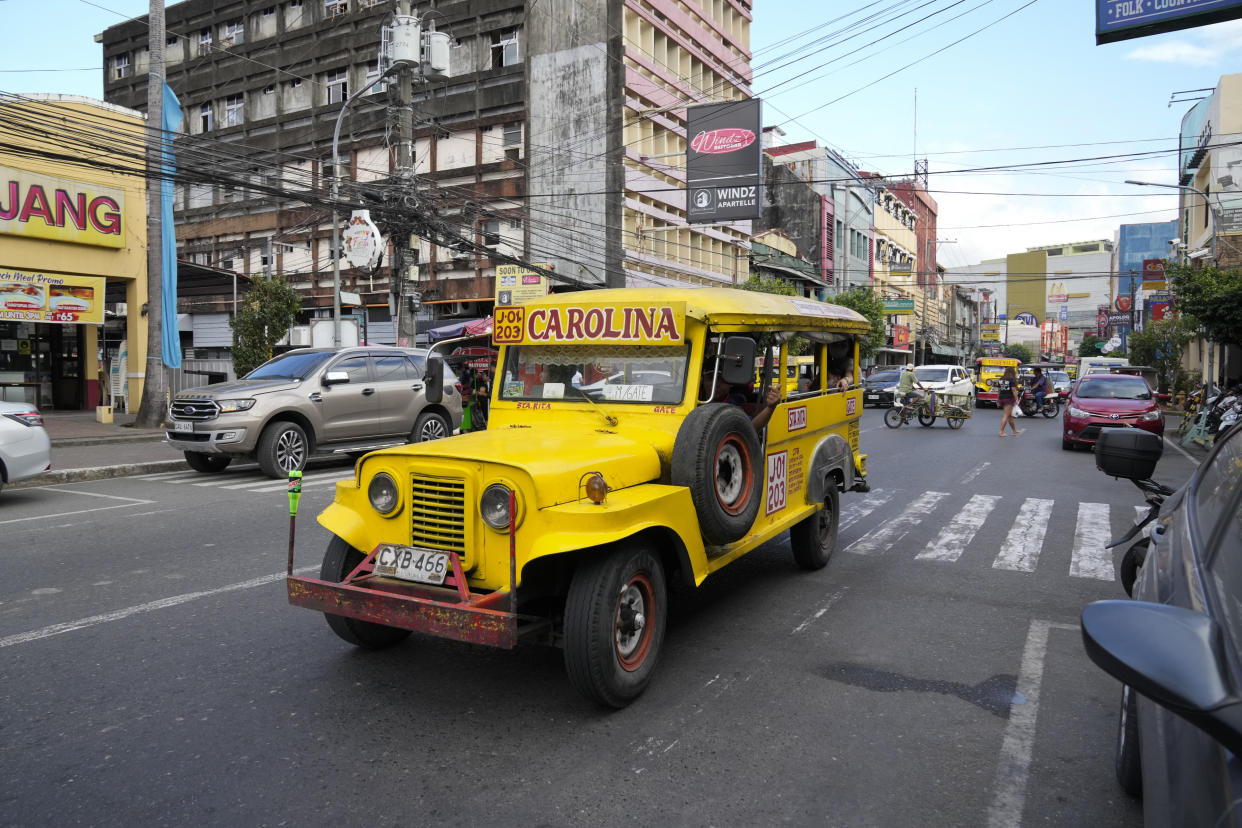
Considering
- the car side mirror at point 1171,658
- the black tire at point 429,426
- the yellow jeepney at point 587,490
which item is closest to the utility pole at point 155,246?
the black tire at point 429,426

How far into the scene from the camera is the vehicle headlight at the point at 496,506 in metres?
3.90

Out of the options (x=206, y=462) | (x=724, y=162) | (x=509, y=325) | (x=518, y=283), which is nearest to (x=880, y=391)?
(x=724, y=162)

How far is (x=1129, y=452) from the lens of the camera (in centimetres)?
394

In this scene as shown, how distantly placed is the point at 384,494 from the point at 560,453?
2.97ft

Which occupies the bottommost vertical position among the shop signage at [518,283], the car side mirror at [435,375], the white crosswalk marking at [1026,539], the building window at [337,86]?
the white crosswalk marking at [1026,539]

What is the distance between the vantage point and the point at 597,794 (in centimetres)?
327

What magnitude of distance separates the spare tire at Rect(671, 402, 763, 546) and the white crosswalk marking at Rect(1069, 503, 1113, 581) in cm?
345

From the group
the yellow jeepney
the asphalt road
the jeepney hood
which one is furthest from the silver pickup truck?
the jeepney hood

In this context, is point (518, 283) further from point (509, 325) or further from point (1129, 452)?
point (1129, 452)

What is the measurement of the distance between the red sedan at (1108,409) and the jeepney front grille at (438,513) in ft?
50.8

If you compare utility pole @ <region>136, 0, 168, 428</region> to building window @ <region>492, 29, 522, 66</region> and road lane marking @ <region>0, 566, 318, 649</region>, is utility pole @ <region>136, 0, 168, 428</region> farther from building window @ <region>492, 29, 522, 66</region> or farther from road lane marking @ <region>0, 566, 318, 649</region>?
building window @ <region>492, 29, 522, 66</region>

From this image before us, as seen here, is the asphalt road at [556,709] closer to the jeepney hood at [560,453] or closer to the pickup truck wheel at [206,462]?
the jeepney hood at [560,453]

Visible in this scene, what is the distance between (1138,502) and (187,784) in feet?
35.7

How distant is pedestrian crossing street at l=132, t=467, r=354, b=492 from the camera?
36.6ft
